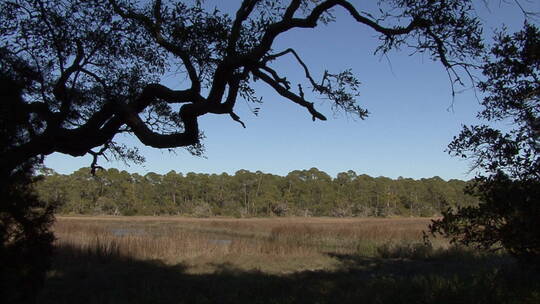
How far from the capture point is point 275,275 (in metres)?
10.6

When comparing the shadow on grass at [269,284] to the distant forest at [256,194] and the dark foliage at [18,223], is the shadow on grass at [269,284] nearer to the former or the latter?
the dark foliage at [18,223]

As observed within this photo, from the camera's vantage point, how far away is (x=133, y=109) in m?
4.89

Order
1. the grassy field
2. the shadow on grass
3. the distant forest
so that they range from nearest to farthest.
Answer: the shadow on grass
the grassy field
the distant forest

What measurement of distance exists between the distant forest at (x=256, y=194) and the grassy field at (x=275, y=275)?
208ft

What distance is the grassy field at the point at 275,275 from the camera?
632 cm

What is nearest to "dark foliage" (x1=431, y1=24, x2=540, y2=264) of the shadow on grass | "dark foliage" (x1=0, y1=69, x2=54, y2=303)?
the shadow on grass

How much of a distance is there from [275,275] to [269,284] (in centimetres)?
200

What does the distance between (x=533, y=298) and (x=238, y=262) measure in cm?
953

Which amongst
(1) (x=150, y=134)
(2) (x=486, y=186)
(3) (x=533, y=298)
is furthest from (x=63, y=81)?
(3) (x=533, y=298)

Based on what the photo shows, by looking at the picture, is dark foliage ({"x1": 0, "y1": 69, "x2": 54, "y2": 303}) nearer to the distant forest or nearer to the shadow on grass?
the shadow on grass

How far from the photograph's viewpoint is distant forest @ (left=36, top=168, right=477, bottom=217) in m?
79.1

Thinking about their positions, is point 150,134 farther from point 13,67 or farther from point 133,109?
point 13,67

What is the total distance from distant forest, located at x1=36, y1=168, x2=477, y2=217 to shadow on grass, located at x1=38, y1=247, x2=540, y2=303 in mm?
66175

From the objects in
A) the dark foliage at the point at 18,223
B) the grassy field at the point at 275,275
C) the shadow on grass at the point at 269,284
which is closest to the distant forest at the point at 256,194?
the grassy field at the point at 275,275
